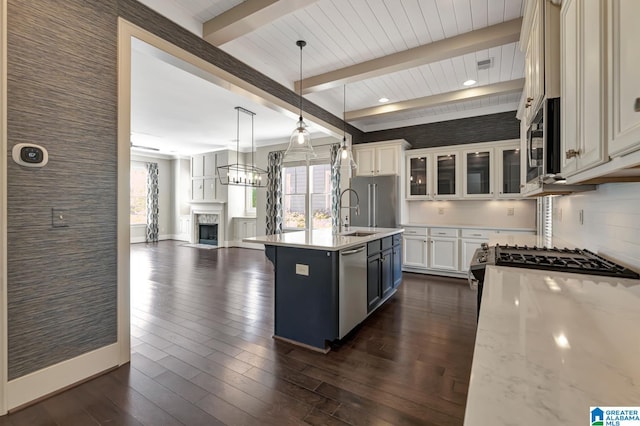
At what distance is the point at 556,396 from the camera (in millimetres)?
537

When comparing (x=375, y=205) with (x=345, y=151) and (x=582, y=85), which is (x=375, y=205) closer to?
(x=345, y=151)

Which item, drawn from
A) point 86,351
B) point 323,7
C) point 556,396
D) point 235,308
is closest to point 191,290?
point 235,308

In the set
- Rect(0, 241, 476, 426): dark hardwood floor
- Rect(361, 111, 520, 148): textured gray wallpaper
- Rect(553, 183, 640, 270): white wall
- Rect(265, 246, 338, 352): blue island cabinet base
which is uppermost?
Rect(361, 111, 520, 148): textured gray wallpaper

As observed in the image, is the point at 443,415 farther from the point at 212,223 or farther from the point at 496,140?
the point at 212,223

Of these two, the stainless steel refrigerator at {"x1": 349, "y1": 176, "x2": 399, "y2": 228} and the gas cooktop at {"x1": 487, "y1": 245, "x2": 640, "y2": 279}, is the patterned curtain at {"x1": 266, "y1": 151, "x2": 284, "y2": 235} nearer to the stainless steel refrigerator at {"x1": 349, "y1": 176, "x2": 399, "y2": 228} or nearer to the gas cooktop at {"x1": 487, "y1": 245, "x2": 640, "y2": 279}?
the stainless steel refrigerator at {"x1": 349, "y1": 176, "x2": 399, "y2": 228}

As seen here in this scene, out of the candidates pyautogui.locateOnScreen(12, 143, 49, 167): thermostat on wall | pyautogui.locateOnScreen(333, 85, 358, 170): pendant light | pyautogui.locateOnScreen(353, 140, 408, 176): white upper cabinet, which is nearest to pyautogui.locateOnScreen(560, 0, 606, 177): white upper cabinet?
pyautogui.locateOnScreen(333, 85, 358, 170): pendant light

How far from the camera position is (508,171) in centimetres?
473

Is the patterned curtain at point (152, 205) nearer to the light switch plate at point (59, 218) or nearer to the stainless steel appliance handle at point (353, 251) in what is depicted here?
the light switch plate at point (59, 218)

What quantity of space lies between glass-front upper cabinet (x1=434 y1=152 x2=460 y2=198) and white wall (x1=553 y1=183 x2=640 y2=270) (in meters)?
2.69

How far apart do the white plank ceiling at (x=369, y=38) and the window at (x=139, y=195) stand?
7671 mm

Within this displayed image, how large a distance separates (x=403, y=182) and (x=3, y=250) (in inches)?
209

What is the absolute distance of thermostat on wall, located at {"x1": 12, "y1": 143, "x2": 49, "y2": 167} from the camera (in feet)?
5.90

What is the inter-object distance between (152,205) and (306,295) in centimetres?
892

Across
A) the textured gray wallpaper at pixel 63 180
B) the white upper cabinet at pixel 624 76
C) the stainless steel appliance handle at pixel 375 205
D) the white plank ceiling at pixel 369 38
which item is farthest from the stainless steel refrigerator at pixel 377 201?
the white upper cabinet at pixel 624 76
